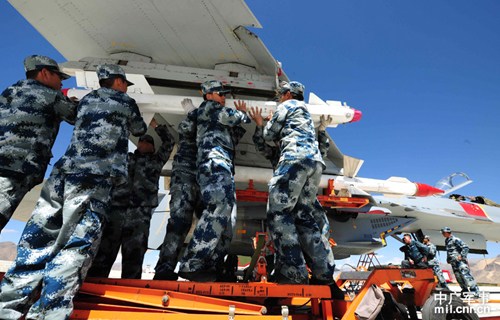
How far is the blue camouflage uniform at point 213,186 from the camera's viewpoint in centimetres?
252

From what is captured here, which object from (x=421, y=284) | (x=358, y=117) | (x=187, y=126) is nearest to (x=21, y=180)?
(x=187, y=126)

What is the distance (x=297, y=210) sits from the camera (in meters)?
2.79

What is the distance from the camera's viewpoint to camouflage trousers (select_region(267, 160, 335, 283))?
2473 mm

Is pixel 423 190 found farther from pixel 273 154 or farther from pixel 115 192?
pixel 115 192

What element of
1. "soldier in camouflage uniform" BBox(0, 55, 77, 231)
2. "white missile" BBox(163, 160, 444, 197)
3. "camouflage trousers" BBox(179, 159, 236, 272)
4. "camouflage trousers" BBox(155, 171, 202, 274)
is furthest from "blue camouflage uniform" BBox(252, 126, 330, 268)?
"white missile" BBox(163, 160, 444, 197)

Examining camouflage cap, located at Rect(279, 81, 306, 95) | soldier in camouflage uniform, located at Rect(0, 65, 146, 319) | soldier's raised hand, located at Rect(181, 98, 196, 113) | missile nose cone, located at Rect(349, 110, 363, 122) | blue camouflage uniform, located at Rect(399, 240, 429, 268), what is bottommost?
soldier in camouflage uniform, located at Rect(0, 65, 146, 319)

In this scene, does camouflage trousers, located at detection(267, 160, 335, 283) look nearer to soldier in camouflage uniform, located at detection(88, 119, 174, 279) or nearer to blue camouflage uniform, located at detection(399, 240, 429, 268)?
soldier in camouflage uniform, located at detection(88, 119, 174, 279)

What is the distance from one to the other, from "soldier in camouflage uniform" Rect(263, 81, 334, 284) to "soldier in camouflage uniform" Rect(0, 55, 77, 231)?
200cm

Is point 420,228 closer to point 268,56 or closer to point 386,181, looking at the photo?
point 386,181

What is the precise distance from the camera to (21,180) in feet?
8.18

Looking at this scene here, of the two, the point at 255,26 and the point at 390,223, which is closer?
the point at 255,26

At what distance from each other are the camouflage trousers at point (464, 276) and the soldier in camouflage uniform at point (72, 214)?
10212mm

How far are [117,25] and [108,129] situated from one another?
2.97m

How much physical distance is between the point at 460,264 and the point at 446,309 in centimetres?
846
